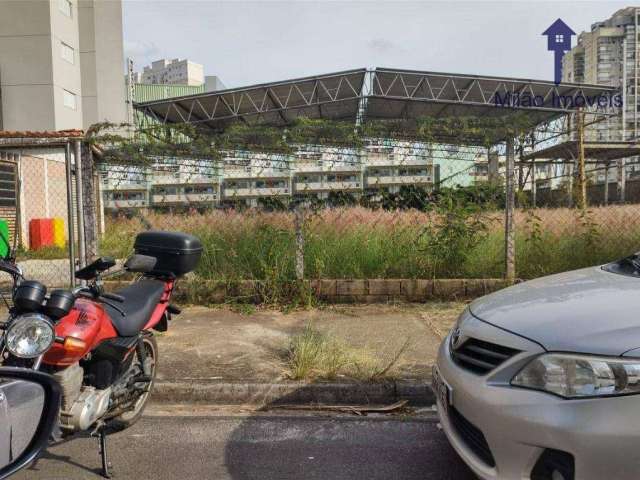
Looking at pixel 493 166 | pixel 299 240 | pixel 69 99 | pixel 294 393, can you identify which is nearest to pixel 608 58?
pixel 493 166

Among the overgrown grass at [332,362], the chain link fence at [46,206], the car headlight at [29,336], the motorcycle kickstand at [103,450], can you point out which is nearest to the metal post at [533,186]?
the overgrown grass at [332,362]

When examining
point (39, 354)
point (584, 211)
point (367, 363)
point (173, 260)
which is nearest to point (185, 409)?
point (173, 260)

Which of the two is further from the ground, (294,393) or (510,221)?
(510,221)

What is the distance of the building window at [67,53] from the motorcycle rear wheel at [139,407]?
31.1 meters

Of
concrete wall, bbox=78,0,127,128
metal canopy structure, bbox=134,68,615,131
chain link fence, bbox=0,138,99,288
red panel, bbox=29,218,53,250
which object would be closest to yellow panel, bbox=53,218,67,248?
chain link fence, bbox=0,138,99,288

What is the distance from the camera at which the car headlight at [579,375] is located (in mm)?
A: 1890

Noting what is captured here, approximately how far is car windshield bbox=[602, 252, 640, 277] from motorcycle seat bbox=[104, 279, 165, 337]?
2.84 m

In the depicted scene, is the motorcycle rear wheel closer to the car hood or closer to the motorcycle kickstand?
the motorcycle kickstand

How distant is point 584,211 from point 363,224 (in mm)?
3049

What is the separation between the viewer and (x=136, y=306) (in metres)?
3.17

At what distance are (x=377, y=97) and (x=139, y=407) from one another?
75.5 feet

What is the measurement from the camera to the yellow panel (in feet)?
43.8

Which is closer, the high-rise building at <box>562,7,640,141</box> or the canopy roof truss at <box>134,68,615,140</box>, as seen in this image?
the canopy roof truss at <box>134,68,615,140</box>

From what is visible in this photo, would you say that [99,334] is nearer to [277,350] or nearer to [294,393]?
[294,393]
